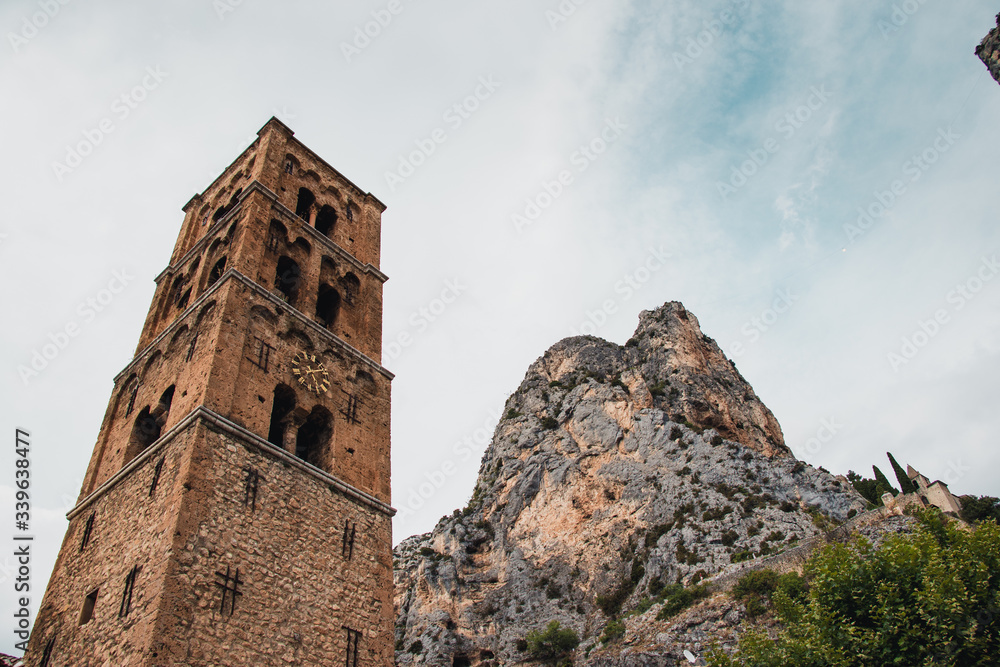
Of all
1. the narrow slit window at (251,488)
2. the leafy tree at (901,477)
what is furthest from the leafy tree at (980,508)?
the narrow slit window at (251,488)

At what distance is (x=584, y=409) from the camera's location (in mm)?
67125

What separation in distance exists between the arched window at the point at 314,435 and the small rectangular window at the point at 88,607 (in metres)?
4.62

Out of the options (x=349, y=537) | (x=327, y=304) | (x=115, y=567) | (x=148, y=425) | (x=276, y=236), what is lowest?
(x=115, y=567)

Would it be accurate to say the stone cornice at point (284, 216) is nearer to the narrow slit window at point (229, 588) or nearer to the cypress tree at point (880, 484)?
the narrow slit window at point (229, 588)

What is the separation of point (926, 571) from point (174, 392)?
14887 mm

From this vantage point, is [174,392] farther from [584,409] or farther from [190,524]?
[584,409]

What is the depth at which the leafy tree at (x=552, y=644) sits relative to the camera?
4681cm

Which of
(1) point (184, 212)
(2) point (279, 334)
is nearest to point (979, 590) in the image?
(2) point (279, 334)

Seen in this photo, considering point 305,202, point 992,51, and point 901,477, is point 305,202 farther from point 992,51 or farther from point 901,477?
point 901,477

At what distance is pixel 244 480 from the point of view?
43.2 feet

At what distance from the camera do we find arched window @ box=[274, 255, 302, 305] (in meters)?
18.9

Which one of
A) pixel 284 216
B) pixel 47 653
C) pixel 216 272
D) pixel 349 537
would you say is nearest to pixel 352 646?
pixel 349 537

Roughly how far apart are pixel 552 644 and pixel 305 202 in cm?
3610

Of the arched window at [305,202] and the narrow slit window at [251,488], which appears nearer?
the narrow slit window at [251,488]
